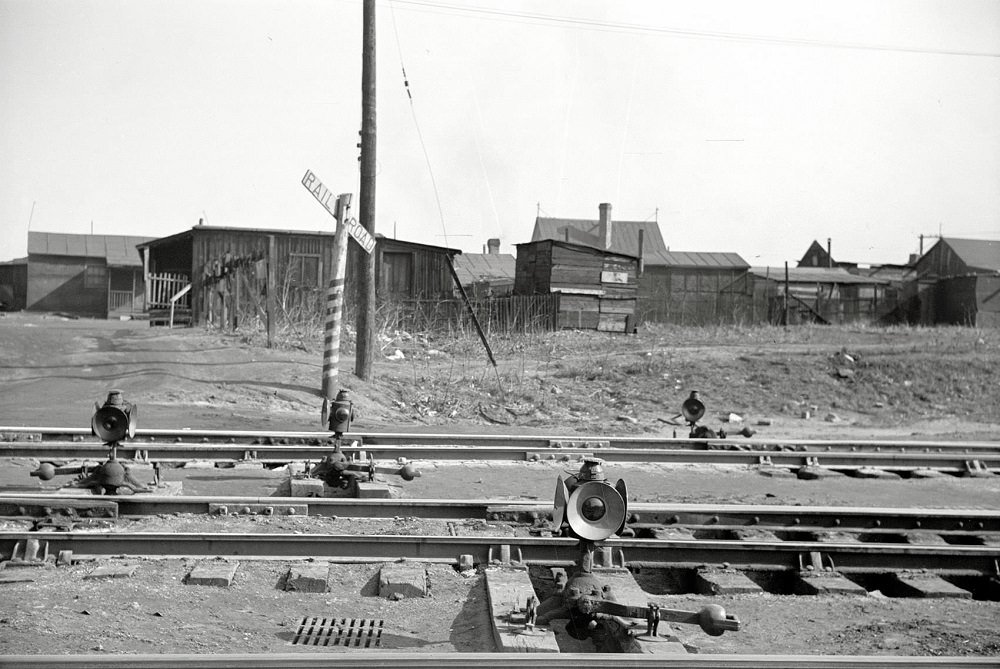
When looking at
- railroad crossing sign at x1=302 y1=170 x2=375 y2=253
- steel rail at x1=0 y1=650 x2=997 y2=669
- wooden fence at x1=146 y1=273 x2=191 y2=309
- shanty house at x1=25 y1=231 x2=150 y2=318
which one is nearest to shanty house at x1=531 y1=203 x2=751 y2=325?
wooden fence at x1=146 y1=273 x2=191 y2=309

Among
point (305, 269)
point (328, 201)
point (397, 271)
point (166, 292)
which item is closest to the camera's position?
point (328, 201)

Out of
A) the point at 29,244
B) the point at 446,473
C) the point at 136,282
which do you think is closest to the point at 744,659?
the point at 446,473

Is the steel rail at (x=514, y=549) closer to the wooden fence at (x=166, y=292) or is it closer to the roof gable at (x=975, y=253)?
the wooden fence at (x=166, y=292)

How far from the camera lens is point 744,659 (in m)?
4.05

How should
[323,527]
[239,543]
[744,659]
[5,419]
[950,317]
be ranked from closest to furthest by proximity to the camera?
[744,659] < [239,543] < [323,527] < [5,419] < [950,317]

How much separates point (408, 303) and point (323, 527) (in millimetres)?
21401

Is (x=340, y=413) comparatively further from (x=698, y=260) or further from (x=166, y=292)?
(x=698, y=260)

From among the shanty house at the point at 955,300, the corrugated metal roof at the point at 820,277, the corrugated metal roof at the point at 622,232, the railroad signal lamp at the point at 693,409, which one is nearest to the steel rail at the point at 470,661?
the railroad signal lamp at the point at 693,409

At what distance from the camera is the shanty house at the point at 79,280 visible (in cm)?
4791

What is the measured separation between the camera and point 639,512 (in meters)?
7.41

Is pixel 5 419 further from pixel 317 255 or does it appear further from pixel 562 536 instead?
pixel 317 255

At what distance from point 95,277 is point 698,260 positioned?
32.5m

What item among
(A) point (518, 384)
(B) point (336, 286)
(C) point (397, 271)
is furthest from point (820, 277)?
(B) point (336, 286)

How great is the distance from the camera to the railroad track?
9773 mm
